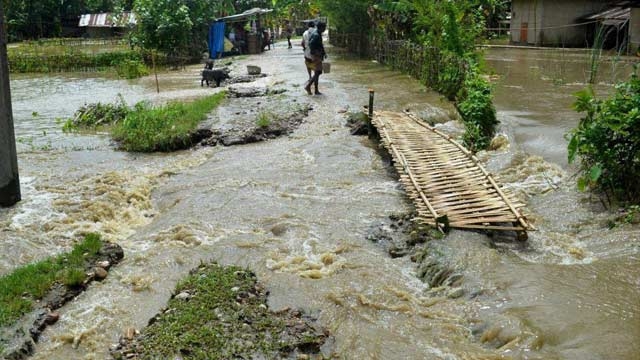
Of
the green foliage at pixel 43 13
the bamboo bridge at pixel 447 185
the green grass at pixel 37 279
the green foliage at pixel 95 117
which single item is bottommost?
the green grass at pixel 37 279

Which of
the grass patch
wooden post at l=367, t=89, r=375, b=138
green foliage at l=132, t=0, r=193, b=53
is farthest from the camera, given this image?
green foliage at l=132, t=0, r=193, b=53

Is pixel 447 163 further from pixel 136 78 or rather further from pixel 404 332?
pixel 136 78

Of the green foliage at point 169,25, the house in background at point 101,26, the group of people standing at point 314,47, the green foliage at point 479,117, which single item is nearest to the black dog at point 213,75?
the group of people standing at point 314,47

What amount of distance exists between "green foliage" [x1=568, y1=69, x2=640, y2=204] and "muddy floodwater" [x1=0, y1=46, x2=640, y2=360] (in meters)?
0.38

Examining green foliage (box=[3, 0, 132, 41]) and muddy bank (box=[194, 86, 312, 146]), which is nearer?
muddy bank (box=[194, 86, 312, 146])

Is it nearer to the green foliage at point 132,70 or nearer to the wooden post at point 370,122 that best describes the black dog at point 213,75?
the green foliage at point 132,70

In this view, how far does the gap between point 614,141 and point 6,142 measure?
745 cm

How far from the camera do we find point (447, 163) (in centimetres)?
863

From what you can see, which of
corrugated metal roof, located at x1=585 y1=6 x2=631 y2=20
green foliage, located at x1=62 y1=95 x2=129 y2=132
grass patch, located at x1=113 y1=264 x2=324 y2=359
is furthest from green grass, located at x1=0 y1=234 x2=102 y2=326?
corrugated metal roof, located at x1=585 y1=6 x2=631 y2=20

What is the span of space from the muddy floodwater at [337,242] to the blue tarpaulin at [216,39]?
17.5 metres

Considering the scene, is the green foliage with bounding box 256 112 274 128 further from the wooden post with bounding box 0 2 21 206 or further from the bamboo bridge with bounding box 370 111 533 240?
the wooden post with bounding box 0 2 21 206

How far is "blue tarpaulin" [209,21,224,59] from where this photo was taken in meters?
29.9

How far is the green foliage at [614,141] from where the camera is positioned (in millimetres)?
6969

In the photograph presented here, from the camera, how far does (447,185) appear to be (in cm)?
774
